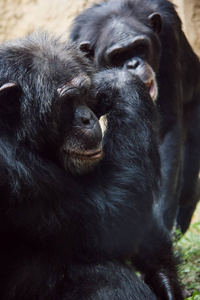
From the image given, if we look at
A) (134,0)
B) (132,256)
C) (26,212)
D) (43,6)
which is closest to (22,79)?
(26,212)

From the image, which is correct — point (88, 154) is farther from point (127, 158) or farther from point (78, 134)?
point (127, 158)

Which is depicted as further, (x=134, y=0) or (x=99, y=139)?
(x=134, y=0)

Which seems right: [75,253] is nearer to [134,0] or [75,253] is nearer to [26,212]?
[26,212]

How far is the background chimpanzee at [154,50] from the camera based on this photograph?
18.6 ft

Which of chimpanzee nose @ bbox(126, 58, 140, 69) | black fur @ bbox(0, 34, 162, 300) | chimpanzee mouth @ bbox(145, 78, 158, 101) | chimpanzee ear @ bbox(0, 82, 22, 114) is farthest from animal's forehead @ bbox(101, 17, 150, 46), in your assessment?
chimpanzee ear @ bbox(0, 82, 22, 114)

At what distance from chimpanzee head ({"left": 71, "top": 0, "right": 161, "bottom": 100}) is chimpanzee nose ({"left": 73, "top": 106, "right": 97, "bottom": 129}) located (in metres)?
1.87

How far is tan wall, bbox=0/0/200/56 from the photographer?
8.41 meters

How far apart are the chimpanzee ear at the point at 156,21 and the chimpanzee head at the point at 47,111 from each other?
2331 millimetres

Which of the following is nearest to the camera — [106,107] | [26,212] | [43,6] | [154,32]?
[26,212]

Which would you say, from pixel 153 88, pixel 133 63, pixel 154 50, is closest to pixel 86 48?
pixel 133 63

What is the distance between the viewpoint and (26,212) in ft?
11.4

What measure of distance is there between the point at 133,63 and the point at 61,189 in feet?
7.87

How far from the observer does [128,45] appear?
5.64 m

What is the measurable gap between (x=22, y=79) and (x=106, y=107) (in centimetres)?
71
